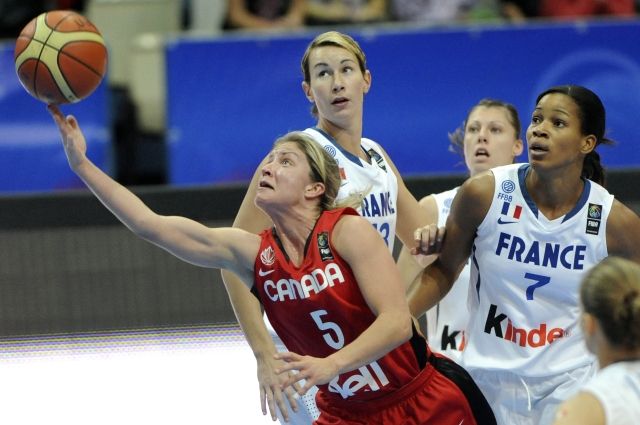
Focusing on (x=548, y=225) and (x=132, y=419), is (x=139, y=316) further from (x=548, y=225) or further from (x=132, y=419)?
(x=548, y=225)

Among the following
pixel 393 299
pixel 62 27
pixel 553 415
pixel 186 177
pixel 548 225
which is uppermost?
pixel 186 177

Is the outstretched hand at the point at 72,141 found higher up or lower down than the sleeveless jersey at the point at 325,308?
higher up

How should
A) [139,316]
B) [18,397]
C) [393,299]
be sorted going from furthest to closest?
[139,316] → [18,397] → [393,299]

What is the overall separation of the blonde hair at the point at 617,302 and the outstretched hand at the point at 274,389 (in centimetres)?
108

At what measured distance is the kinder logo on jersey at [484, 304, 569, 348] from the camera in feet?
13.8

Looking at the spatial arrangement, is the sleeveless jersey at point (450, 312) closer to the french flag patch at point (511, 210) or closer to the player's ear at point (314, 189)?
the french flag patch at point (511, 210)

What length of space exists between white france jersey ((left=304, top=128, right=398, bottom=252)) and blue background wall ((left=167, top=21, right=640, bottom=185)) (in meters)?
3.80

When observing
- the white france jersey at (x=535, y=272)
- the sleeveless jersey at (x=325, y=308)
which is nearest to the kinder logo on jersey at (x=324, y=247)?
the sleeveless jersey at (x=325, y=308)

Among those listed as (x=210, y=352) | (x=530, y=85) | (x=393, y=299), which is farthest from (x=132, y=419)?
(x=530, y=85)

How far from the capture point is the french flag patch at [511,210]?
4.25m

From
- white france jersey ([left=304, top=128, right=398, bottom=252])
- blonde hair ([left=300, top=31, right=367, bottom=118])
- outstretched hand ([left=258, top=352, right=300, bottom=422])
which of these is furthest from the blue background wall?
outstretched hand ([left=258, top=352, right=300, bottom=422])

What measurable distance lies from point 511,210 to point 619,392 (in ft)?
4.82

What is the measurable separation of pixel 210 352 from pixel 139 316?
818 mm

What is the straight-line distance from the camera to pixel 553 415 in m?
4.23
